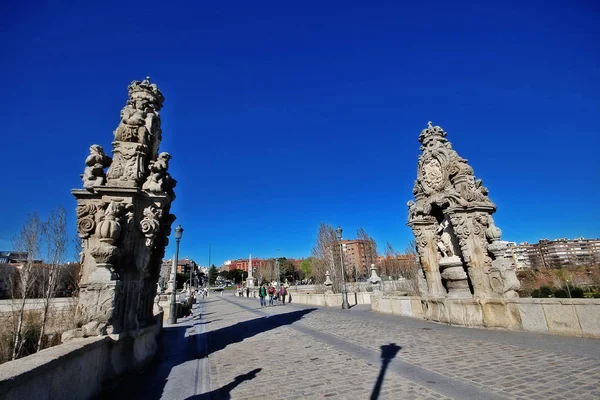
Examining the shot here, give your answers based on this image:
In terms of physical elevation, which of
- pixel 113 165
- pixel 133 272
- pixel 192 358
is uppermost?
pixel 113 165

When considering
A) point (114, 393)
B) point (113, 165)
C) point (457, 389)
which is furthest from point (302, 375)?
point (113, 165)

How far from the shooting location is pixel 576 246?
112938mm

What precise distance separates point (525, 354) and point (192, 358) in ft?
24.2

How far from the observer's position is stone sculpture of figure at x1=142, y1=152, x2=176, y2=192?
21.6ft

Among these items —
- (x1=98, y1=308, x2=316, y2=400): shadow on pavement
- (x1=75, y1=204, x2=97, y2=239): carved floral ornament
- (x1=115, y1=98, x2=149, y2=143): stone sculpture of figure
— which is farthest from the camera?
(x1=115, y1=98, x2=149, y2=143): stone sculpture of figure

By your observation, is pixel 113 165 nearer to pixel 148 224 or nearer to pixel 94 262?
pixel 148 224

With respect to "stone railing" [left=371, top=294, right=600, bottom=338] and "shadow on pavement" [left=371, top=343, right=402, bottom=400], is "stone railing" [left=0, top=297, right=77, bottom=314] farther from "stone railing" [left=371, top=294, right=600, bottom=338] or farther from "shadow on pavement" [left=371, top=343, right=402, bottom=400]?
"stone railing" [left=371, top=294, right=600, bottom=338]

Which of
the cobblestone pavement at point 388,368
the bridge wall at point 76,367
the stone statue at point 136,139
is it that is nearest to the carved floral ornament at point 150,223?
the stone statue at point 136,139

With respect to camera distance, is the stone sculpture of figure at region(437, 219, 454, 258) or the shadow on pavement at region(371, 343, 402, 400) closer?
the shadow on pavement at region(371, 343, 402, 400)

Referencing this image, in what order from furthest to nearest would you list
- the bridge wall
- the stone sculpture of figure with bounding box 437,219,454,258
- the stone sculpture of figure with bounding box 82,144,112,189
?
the stone sculpture of figure with bounding box 437,219,454,258 < the stone sculpture of figure with bounding box 82,144,112,189 < the bridge wall

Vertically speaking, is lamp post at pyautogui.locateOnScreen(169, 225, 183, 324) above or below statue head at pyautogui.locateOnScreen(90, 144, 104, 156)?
below

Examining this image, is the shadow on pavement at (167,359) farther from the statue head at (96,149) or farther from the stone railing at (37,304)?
the stone railing at (37,304)

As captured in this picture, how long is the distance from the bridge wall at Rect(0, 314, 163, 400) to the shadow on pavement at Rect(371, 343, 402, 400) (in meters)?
3.93

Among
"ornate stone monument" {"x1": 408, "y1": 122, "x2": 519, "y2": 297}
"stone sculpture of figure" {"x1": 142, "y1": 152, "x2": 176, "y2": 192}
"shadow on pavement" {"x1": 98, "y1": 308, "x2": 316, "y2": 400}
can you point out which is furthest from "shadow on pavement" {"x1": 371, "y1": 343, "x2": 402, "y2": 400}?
"stone sculpture of figure" {"x1": 142, "y1": 152, "x2": 176, "y2": 192}
